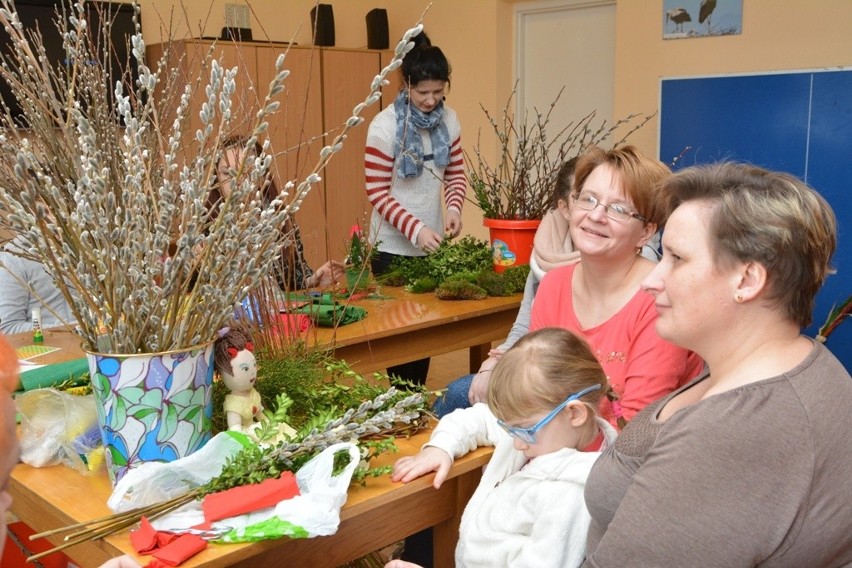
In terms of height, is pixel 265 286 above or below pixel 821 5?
below

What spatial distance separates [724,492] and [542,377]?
0.47m

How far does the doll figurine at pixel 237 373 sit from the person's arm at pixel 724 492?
72 centimetres

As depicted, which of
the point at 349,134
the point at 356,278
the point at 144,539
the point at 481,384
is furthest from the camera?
the point at 349,134

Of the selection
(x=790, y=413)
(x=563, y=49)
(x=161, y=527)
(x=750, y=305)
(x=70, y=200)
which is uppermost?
(x=563, y=49)

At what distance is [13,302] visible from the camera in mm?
2938

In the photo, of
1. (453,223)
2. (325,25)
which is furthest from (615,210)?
(325,25)

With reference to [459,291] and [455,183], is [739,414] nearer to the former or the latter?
[459,291]

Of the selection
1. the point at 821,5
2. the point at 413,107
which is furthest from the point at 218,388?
the point at 821,5

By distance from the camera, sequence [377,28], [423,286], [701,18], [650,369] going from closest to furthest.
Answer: [650,369]
[423,286]
[701,18]
[377,28]

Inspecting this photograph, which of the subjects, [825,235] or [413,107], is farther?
[413,107]

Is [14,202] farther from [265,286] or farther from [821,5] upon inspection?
[821,5]

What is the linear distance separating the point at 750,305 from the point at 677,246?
0.14 m

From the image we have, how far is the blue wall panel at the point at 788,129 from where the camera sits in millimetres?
4504

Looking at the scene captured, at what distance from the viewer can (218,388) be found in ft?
5.58
